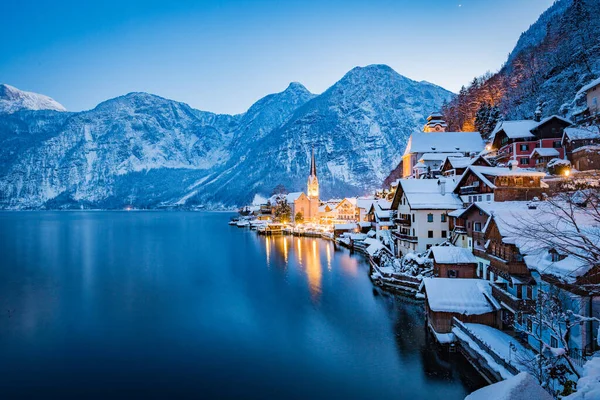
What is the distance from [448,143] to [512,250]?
2064 inches

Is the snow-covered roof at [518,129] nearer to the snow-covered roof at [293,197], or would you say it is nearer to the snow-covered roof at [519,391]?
the snow-covered roof at [519,391]

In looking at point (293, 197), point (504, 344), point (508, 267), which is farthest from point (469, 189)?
point (293, 197)

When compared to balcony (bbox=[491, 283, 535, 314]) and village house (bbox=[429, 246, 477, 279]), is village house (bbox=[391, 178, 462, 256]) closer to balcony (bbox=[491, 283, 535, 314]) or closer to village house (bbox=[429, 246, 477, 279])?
village house (bbox=[429, 246, 477, 279])

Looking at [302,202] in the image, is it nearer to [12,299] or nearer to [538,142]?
[538,142]

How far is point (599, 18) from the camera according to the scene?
65188 mm

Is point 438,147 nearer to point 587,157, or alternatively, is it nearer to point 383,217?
point 383,217

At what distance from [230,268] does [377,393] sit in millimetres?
38627

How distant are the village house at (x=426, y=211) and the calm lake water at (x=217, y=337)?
765 centimetres

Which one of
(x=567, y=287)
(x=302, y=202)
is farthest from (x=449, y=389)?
(x=302, y=202)

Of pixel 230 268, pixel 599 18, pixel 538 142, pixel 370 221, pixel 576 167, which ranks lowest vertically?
pixel 230 268

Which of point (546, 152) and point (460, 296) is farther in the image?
point (546, 152)

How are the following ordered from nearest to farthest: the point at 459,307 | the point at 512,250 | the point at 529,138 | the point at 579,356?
1. the point at 579,356
2. the point at 512,250
3. the point at 459,307
4. the point at 529,138

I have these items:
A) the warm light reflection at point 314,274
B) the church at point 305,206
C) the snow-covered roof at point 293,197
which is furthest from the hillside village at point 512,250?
the snow-covered roof at point 293,197

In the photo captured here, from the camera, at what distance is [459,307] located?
71.4 feet
